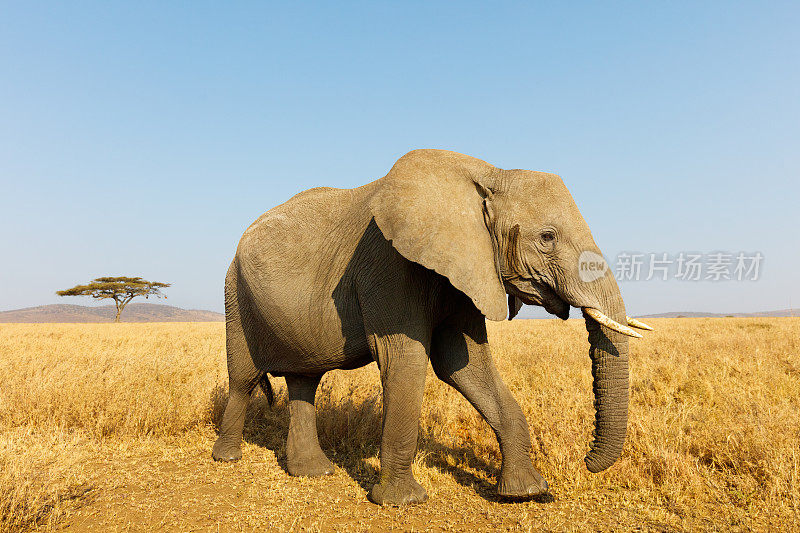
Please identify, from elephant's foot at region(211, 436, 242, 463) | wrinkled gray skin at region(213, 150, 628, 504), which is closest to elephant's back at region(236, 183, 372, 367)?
wrinkled gray skin at region(213, 150, 628, 504)

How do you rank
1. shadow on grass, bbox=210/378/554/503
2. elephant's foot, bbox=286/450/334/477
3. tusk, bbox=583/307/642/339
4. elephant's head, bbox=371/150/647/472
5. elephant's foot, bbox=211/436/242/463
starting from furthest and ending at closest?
1. elephant's foot, bbox=211/436/242/463
2. elephant's foot, bbox=286/450/334/477
3. shadow on grass, bbox=210/378/554/503
4. elephant's head, bbox=371/150/647/472
5. tusk, bbox=583/307/642/339

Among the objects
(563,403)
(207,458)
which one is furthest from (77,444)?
(563,403)

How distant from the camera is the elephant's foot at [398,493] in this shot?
4184 mm

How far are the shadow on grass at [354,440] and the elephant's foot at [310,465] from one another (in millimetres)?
220

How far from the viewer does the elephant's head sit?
3.77 m

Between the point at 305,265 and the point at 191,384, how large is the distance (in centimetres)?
350

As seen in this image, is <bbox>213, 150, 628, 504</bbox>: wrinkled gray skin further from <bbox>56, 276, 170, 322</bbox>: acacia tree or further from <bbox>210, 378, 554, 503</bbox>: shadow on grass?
<bbox>56, 276, 170, 322</bbox>: acacia tree

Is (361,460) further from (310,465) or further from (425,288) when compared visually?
(425,288)

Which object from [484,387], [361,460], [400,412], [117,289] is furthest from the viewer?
[117,289]

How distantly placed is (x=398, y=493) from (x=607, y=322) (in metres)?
2.21

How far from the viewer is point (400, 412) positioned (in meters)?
4.14

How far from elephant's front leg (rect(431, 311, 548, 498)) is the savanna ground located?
0.29 meters

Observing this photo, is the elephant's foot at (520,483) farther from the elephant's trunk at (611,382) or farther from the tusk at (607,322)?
the tusk at (607,322)

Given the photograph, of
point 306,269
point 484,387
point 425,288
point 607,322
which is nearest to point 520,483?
point 484,387
